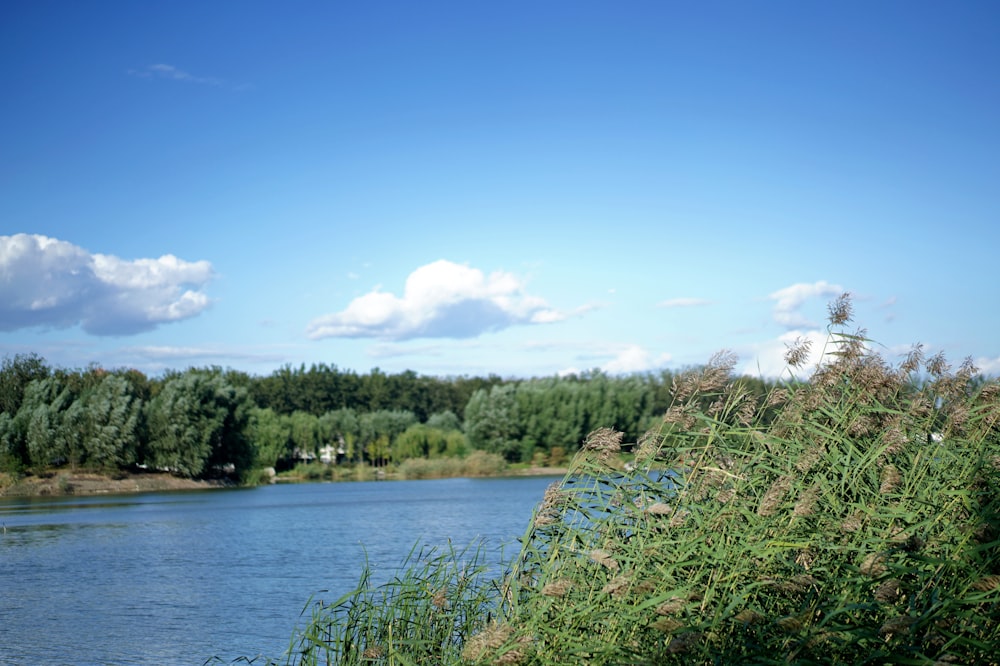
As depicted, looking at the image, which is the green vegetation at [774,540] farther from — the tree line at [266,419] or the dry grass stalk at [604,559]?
the tree line at [266,419]

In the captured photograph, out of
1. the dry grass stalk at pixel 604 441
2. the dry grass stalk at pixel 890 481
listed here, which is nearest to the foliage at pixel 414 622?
the dry grass stalk at pixel 604 441

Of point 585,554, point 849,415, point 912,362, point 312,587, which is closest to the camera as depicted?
point 585,554

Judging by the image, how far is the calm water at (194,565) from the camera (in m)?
16.0

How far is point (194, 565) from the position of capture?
85.8 ft

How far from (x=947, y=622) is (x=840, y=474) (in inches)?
53.1

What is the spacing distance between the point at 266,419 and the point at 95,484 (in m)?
21.4

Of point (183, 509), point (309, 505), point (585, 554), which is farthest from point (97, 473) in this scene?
point (585, 554)

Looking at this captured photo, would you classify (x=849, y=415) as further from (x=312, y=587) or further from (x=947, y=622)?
(x=312, y=587)

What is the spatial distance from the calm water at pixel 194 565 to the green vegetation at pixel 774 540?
5.23 feet

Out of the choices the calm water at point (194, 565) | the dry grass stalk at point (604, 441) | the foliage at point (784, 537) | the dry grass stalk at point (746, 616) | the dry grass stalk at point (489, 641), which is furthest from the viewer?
the calm water at point (194, 565)

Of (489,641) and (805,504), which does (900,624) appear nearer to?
(805,504)

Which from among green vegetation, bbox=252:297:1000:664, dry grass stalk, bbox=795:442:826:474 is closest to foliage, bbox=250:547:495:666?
green vegetation, bbox=252:297:1000:664

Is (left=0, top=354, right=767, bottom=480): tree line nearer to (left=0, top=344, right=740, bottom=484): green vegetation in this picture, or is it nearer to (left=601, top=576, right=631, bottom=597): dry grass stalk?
(left=0, top=344, right=740, bottom=484): green vegetation

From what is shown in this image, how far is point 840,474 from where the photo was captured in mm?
6434
